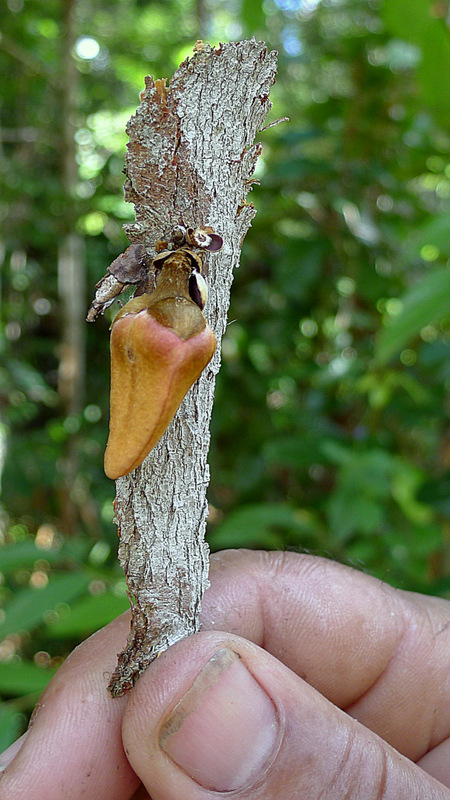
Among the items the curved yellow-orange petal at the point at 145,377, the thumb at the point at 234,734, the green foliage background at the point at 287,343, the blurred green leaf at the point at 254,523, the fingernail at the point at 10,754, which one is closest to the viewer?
the curved yellow-orange petal at the point at 145,377

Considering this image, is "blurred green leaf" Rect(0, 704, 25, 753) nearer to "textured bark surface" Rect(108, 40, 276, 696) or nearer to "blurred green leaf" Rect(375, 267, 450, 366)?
"textured bark surface" Rect(108, 40, 276, 696)

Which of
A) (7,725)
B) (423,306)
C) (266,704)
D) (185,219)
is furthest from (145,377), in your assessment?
(7,725)

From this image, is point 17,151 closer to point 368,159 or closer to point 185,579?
point 368,159

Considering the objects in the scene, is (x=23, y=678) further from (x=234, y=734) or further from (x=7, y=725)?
(x=234, y=734)

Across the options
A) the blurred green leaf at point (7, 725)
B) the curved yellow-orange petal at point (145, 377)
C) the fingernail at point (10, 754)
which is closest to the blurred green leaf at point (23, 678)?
the blurred green leaf at point (7, 725)

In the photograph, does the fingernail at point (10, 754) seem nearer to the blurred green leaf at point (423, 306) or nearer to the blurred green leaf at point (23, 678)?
the blurred green leaf at point (23, 678)

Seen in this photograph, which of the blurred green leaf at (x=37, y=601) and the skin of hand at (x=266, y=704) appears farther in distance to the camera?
the blurred green leaf at (x=37, y=601)

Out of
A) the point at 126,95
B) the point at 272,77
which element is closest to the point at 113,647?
the point at 272,77
